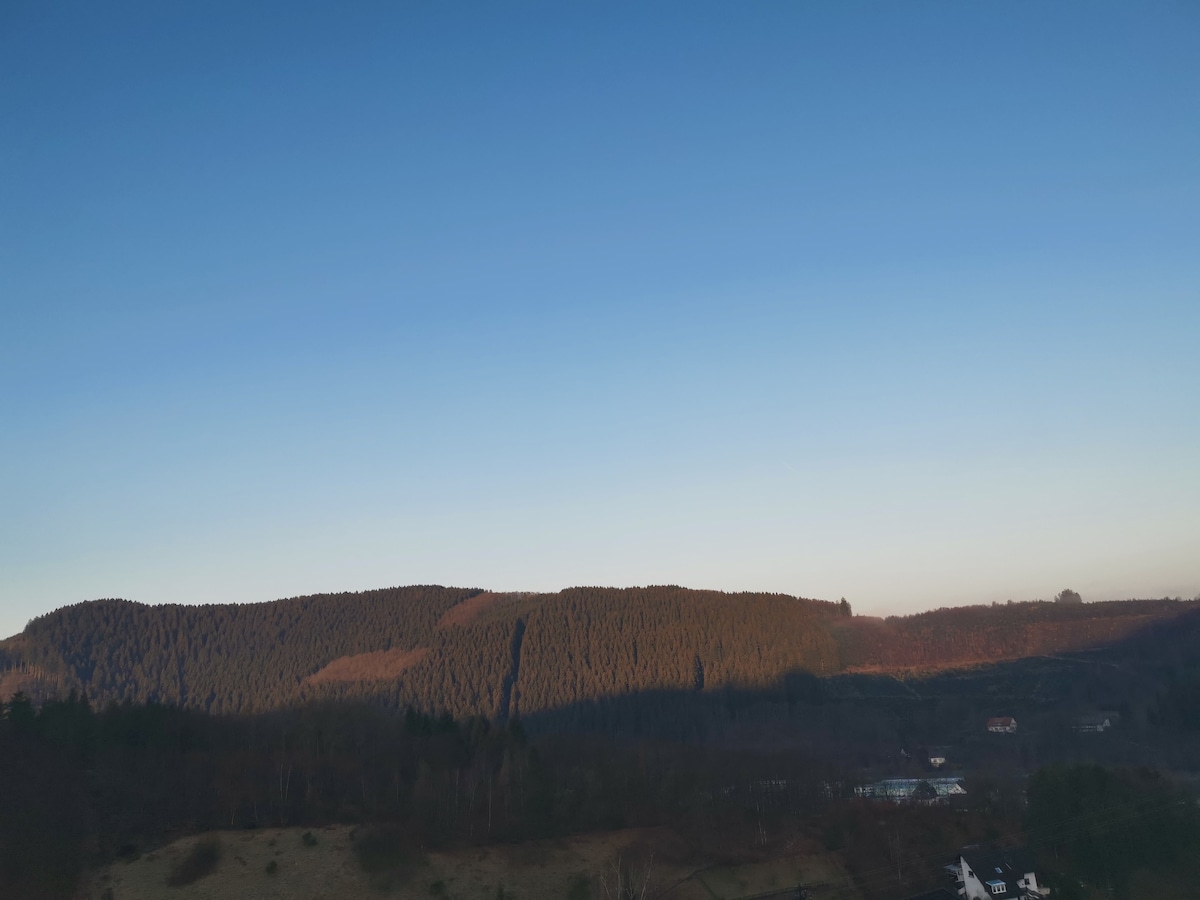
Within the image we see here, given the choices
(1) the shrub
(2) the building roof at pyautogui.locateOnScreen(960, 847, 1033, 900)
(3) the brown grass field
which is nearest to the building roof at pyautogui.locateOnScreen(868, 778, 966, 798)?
(2) the building roof at pyautogui.locateOnScreen(960, 847, 1033, 900)

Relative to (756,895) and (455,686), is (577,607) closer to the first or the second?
(455,686)

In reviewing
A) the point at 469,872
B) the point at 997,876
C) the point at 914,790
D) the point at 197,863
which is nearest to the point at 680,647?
the point at 914,790

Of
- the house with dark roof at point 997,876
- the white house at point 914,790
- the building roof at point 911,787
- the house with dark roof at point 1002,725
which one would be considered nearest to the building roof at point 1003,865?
the house with dark roof at point 997,876

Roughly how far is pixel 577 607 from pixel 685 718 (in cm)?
4410

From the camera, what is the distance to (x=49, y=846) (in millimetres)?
59750

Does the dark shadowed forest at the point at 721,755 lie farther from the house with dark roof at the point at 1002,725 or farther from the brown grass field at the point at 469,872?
the house with dark roof at the point at 1002,725

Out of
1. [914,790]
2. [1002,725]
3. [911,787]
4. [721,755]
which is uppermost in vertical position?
[721,755]

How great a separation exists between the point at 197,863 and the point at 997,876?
56.8m

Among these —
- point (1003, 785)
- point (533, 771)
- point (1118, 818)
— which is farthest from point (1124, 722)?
point (533, 771)

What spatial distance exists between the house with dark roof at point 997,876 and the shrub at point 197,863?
53012 millimetres

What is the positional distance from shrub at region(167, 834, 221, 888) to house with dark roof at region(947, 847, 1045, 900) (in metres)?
53.0

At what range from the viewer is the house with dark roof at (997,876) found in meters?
70.7

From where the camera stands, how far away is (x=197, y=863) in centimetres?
6219

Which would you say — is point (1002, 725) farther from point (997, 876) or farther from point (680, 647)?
point (997, 876)
